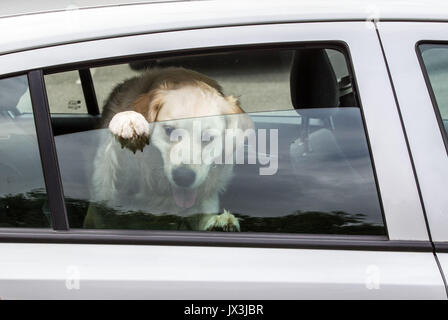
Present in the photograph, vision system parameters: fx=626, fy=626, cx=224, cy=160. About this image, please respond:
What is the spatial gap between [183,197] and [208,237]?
0.25 m

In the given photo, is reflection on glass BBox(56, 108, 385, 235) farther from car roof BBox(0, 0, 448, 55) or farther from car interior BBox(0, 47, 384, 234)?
car roof BBox(0, 0, 448, 55)

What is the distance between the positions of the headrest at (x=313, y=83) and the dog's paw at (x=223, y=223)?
1.24 ft

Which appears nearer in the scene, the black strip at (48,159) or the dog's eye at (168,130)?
the black strip at (48,159)

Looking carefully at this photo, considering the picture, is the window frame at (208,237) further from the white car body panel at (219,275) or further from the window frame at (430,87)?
the window frame at (430,87)

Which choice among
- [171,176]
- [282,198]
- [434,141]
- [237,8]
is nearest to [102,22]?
[237,8]

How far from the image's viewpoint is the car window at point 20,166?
169 cm

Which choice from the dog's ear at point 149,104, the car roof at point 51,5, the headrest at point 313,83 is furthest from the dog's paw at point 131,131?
the headrest at point 313,83

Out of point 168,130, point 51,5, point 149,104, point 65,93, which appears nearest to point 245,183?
point 168,130

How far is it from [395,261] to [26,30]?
1.14 m

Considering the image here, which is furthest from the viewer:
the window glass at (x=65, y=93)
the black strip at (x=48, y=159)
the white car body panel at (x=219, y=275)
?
the window glass at (x=65, y=93)

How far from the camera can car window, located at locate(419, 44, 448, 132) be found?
5.57 feet
